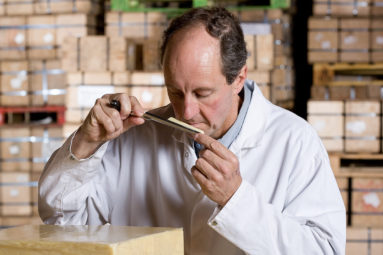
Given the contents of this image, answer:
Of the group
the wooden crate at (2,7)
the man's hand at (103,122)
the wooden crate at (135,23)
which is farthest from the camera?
the wooden crate at (2,7)

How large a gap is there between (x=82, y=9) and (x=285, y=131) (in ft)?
13.0

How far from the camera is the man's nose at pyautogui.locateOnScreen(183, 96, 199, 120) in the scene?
2242mm

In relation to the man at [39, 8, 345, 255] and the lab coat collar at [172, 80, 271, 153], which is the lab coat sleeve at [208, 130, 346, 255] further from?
the lab coat collar at [172, 80, 271, 153]

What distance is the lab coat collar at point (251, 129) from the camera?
95.7 inches

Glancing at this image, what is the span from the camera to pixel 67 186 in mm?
2348

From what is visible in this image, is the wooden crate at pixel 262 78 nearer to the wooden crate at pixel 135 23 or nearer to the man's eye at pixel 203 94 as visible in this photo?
the wooden crate at pixel 135 23

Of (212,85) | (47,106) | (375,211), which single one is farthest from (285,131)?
(47,106)

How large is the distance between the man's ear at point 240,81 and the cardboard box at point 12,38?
409cm

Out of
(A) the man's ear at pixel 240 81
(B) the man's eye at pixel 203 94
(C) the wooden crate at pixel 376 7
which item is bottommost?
(B) the man's eye at pixel 203 94

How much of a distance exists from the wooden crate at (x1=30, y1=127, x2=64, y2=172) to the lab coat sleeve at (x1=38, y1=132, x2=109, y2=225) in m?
3.56

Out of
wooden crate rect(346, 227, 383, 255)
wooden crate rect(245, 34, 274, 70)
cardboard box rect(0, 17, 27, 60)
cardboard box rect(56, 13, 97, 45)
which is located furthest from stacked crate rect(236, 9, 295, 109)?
cardboard box rect(0, 17, 27, 60)

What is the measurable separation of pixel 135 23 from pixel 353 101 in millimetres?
2186

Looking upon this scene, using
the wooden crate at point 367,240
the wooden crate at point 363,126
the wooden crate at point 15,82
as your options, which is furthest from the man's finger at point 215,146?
the wooden crate at point 15,82

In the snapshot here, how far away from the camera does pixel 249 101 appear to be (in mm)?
2627
